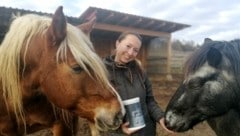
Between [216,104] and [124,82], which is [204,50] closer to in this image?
[216,104]

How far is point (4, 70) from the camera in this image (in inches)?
104

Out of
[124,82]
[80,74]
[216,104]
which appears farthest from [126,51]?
[216,104]

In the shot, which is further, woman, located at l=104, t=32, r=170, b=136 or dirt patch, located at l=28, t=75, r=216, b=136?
dirt patch, located at l=28, t=75, r=216, b=136

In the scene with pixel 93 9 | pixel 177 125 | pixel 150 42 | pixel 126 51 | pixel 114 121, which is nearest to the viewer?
pixel 114 121

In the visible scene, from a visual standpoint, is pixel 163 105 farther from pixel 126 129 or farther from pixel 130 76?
pixel 126 129

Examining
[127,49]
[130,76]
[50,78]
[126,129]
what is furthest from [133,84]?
[50,78]

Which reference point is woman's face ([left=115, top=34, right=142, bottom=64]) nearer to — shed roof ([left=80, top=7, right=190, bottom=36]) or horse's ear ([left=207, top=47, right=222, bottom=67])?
horse's ear ([left=207, top=47, right=222, bottom=67])

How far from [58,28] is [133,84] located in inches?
35.0

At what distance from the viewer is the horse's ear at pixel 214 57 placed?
10.5ft

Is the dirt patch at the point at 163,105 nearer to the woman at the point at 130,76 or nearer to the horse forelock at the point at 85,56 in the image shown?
the woman at the point at 130,76

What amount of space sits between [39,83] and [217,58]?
174 cm

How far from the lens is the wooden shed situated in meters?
11.3

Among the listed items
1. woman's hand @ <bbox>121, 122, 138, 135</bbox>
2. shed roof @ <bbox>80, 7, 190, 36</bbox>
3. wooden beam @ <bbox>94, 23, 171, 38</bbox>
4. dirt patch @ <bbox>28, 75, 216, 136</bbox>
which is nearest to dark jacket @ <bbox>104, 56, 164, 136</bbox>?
woman's hand @ <bbox>121, 122, 138, 135</bbox>

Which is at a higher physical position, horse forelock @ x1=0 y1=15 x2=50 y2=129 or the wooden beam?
horse forelock @ x1=0 y1=15 x2=50 y2=129
